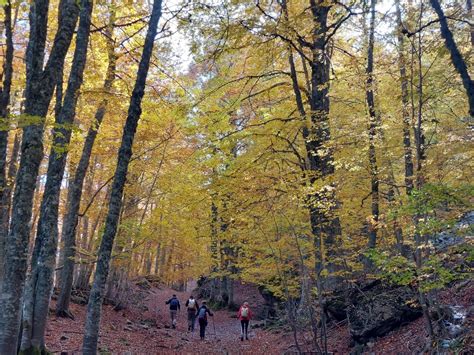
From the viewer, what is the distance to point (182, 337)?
1524 cm

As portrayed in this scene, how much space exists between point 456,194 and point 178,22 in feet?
24.1

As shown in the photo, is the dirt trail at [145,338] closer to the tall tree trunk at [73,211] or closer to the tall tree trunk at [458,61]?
the tall tree trunk at [73,211]

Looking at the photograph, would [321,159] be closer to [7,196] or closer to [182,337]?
[182,337]

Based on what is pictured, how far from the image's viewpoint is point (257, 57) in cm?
1189

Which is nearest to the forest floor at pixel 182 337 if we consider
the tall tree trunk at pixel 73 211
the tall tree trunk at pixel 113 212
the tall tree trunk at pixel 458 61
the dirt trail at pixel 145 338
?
the dirt trail at pixel 145 338

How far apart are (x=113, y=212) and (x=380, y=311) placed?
23.0 feet

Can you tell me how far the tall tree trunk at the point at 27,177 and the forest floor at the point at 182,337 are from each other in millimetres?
3343

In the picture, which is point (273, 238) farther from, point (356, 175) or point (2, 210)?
point (2, 210)

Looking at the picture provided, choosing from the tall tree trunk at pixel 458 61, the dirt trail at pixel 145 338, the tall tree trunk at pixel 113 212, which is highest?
the tall tree trunk at pixel 458 61

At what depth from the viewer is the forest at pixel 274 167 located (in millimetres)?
6645

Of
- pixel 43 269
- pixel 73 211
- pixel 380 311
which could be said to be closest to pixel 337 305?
pixel 380 311

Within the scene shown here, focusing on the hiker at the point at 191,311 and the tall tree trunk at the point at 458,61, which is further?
the hiker at the point at 191,311

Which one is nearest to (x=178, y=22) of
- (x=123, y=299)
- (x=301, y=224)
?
(x=301, y=224)

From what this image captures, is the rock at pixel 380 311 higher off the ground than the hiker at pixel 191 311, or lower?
higher
